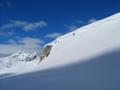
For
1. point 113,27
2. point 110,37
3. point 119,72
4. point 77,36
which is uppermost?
point 77,36

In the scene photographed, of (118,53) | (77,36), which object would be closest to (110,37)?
(118,53)

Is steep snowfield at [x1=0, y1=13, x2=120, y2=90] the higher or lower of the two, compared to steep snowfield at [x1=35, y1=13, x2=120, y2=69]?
lower

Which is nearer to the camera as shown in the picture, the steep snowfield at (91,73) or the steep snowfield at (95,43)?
the steep snowfield at (91,73)

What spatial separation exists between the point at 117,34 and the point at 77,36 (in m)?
10.9

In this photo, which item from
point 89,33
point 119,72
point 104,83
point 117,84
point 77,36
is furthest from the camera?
point 77,36

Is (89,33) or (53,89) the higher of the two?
(89,33)

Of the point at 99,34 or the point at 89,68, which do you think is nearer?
the point at 89,68

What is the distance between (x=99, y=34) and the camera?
1066 inches

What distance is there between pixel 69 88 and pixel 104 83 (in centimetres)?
159

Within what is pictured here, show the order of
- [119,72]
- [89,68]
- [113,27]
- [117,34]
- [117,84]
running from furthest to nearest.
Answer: [113,27], [117,34], [89,68], [119,72], [117,84]

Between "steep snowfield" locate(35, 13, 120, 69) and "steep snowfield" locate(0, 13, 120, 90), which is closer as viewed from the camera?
"steep snowfield" locate(0, 13, 120, 90)

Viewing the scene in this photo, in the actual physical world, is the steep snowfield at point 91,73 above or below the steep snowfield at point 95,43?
below

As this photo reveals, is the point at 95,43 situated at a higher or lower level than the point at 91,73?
higher

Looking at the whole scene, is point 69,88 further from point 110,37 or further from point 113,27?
point 113,27
